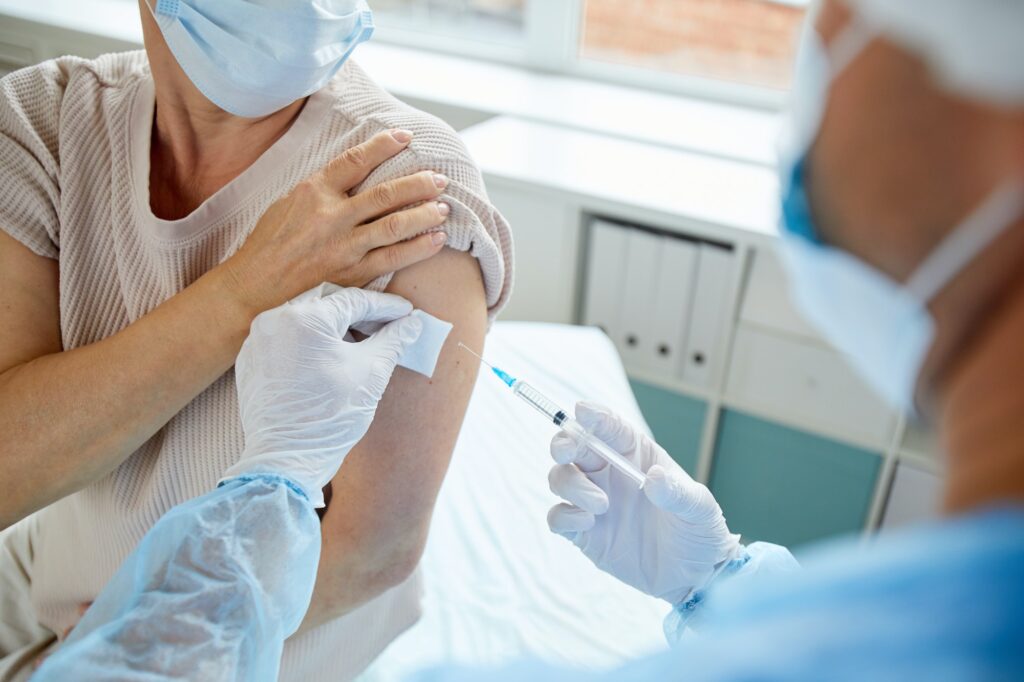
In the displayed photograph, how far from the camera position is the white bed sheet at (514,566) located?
4.14 feet

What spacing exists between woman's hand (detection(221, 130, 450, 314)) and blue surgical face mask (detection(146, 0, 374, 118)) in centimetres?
14

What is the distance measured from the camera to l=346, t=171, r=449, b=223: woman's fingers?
39.2 inches

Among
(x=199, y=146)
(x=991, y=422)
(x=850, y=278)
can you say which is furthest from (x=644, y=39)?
(x=991, y=422)

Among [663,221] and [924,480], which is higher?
[663,221]

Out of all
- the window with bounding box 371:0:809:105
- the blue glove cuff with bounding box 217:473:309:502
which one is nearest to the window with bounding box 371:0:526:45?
the window with bounding box 371:0:809:105

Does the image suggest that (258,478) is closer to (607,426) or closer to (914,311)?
(607,426)

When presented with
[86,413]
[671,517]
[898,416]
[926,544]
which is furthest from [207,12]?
[898,416]

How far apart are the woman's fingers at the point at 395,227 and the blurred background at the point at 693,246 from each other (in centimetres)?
107

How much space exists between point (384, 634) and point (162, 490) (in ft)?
1.27

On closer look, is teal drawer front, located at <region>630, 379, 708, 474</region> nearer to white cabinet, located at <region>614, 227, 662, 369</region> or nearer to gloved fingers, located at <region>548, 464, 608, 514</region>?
white cabinet, located at <region>614, 227, 662, 369</region>

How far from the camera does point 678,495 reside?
3.05 feet

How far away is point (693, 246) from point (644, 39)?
1.06 m

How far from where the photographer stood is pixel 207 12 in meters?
1.00

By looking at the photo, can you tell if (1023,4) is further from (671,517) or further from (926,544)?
(671,517)
